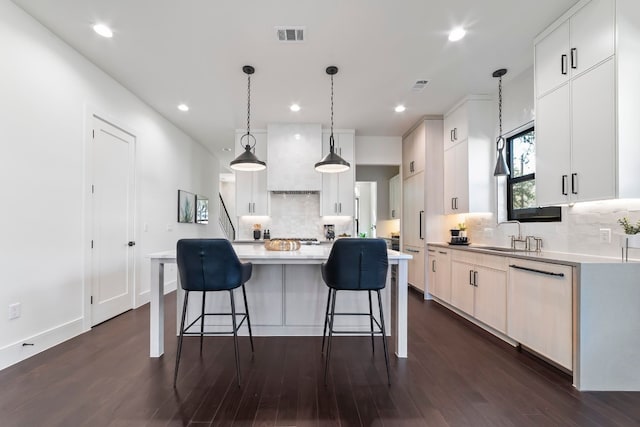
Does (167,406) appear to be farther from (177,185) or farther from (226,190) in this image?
(226,190)

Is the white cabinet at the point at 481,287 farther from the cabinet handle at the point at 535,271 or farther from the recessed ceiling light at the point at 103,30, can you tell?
the recessed ceiling light at the point at 103,30

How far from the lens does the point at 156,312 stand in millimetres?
2555

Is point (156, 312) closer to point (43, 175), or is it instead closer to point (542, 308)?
point (43, 175)

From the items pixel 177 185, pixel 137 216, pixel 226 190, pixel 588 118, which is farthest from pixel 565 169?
pixel 226 190

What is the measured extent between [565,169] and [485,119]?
172 cm

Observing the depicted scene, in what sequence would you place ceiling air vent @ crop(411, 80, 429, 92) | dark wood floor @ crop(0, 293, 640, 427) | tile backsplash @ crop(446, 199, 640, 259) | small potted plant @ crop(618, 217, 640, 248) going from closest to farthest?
dark wood floor @ crop(0, 293, 640, 427), small potted plant @ crop(618, 217, 640, 248), tile backsplash @ crop(446, 199, 640, 259), ceiling air vent @ crop(411, 80, 429, 92)

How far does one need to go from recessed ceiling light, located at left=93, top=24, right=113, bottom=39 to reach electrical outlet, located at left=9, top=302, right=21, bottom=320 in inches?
98.1

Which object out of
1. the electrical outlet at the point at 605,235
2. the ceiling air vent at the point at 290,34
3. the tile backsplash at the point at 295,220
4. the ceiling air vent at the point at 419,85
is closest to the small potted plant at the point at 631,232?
the electrical outlet at the point at 605,235

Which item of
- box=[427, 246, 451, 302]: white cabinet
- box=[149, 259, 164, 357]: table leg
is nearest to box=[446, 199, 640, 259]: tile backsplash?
box=[427, 246, 451, 302]: white cabinet

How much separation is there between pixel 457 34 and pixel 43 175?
13.2 feet

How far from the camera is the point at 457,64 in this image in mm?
3264

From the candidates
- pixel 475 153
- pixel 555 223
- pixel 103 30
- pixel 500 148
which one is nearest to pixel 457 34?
pixel 500 148

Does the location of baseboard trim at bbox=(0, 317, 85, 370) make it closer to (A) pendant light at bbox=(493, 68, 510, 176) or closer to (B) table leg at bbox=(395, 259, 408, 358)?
(B) table leg at bbox=(395, 259, 408, 358)

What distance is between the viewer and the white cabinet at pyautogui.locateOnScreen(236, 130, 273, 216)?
5.44 metres
